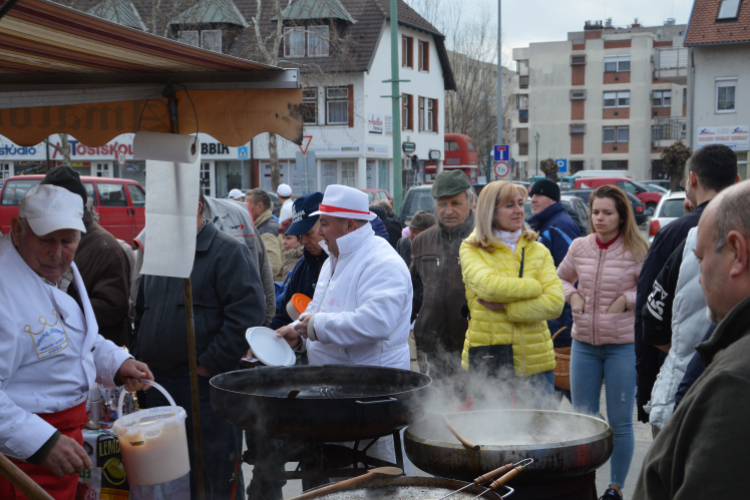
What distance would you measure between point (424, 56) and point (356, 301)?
1513 inches

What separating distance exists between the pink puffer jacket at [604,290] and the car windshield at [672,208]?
540 inches

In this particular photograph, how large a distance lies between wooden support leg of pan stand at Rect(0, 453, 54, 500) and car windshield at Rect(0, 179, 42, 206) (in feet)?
48.1

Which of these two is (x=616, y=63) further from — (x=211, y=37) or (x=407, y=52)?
(x=211, y=37)

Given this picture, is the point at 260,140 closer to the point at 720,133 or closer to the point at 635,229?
the point at 720,133

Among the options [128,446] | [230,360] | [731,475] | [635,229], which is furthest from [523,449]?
[635,229]

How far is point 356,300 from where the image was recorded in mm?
3438

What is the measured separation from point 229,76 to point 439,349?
2499mm

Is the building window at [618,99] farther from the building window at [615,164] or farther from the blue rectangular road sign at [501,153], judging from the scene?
the blue rectangular road sign at [501,153]

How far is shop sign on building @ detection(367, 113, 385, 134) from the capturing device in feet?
113

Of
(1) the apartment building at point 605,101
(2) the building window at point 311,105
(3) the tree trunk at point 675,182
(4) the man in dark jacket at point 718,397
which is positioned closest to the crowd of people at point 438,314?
(4) the man in dark jacket at point 718,397

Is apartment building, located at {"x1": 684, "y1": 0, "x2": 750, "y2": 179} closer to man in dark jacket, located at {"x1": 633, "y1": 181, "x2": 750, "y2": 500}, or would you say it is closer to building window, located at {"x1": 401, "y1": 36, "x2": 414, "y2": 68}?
building window, located at {"x1": 401, "y1": 36, "x2": 414, "y2": 68}

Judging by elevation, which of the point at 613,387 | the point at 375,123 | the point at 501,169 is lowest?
the point at 613,387

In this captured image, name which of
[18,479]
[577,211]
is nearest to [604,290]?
[18,479]

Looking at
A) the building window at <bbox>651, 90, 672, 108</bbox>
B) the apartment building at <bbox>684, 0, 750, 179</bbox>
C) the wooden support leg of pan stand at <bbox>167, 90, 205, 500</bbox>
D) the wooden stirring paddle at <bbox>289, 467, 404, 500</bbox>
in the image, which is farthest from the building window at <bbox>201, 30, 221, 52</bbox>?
the building window at <bbox>651, 90, 672, 108</bbox>
